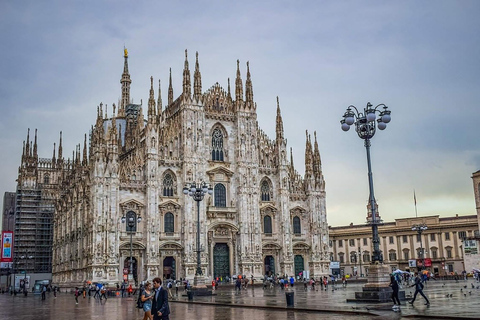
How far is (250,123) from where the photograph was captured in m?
64.0

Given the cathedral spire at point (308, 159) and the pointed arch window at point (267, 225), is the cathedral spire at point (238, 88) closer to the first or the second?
the cathedral spire at point (308, 159)

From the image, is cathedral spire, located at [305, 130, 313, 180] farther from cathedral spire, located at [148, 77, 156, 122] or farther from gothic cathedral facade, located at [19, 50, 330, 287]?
cathedral spire, located at [148, 77, 156, 122]

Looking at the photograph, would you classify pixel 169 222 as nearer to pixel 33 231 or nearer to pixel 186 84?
pixel 186 84

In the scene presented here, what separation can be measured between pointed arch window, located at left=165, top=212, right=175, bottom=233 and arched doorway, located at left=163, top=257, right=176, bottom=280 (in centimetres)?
307

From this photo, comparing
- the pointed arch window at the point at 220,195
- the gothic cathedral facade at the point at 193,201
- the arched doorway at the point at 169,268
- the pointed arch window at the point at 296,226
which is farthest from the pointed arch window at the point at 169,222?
the pointed arch window at the point at 296,226

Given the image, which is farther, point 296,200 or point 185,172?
point 296,200

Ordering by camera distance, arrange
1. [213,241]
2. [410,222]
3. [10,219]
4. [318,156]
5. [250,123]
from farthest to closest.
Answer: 1. [10,219]
2. [410,222]
3. [318,156]
4. [250,123]
5. [213,241]

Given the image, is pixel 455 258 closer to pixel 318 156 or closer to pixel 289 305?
pixel 318 156

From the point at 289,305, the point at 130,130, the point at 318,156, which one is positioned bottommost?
the point at 289,305

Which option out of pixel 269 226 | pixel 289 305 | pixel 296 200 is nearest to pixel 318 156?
pixel 296 200

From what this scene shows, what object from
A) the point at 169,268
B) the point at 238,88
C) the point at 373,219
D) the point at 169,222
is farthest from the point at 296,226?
the point at 373,219

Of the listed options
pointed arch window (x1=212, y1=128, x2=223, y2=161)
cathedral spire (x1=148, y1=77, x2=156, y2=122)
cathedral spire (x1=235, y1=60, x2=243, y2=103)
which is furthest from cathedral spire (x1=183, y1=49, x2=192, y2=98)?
cathedral spire (x1=235, y1=60, x2=243, y2=103)

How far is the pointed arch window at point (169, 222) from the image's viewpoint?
5794 cm

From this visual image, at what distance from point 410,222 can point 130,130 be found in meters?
47.0
